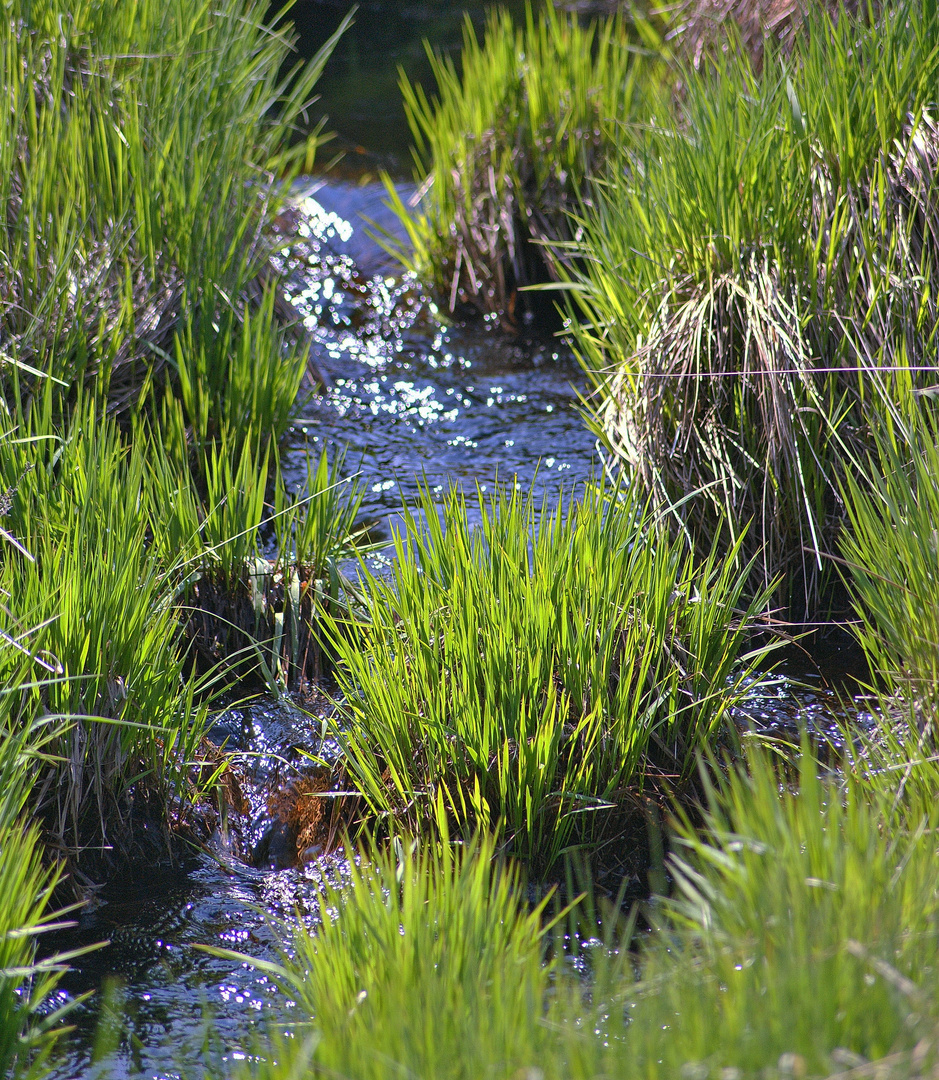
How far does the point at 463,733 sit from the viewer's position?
190 centimetres

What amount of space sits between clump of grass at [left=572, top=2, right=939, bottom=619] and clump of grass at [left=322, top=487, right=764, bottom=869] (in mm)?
521

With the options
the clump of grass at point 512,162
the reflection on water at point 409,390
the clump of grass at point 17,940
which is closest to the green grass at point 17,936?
the clump of grass at point 17,940

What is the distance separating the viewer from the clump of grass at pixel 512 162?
14.1ft

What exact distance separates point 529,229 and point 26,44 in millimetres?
2087

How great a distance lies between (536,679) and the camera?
190 cm

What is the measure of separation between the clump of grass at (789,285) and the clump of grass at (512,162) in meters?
1.62

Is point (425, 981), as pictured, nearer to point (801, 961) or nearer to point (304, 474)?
point (801, 961)

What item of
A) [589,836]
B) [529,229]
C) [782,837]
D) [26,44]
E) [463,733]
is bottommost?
[589,836]

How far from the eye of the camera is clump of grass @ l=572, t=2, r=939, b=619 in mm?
2578

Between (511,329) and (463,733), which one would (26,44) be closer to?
(511,329)

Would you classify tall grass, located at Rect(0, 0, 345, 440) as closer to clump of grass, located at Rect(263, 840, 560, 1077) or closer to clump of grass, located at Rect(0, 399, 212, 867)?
clump of grass, located at Rect(0, 399, 212, 867)

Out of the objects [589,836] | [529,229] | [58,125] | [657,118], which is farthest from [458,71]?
[589,836]

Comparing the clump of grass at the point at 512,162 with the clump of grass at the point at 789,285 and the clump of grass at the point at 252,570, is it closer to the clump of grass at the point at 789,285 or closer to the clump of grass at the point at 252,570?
the clump of grass at the point at 789,285

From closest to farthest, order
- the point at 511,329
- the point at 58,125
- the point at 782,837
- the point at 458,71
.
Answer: the point at 782,837
the point at 58,125
the point at 511,329
the point at 458,71
